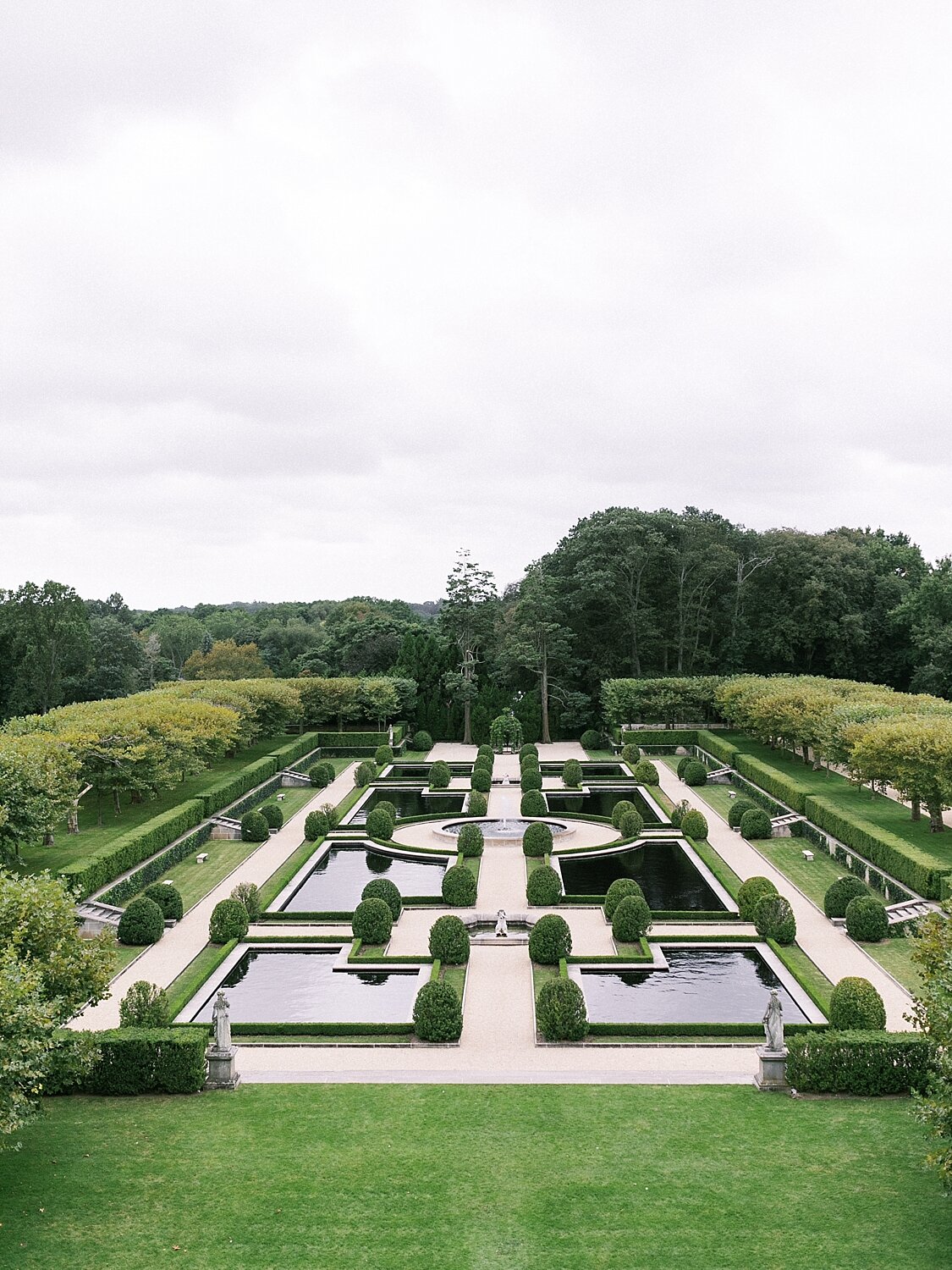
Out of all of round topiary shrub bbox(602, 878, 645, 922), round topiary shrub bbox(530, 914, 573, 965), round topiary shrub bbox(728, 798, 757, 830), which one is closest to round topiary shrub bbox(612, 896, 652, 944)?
round topiary shrub bbox(602, 878, 645, 922)

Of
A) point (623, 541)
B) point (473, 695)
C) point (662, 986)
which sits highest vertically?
point (623, 541)

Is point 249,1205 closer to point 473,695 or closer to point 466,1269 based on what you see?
point 466,1269

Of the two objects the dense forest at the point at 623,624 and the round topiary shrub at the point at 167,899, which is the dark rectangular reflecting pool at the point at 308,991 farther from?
the dense forest at the point at 623,624

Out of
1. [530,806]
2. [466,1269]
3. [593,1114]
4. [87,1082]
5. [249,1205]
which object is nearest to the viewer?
[466,1269]

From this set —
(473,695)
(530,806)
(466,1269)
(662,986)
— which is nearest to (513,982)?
(662,986)

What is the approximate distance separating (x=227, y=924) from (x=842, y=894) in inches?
641

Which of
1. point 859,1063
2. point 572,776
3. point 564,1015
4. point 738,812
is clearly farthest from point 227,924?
point 572,776

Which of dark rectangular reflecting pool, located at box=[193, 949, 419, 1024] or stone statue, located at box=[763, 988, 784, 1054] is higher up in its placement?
stone statue, located at box=[763, 988, 784, 1054]

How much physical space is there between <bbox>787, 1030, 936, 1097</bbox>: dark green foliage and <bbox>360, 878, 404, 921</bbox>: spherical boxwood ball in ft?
40.9

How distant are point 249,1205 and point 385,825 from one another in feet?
80.9

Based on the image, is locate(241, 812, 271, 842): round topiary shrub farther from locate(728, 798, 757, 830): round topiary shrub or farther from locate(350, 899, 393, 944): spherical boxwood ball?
locate(728, 798, 757, 830): round topiary shrub

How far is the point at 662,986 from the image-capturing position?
76.4 feet

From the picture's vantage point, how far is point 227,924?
85.2 feet

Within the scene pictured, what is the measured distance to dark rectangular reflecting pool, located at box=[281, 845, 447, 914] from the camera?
98.7 feet
